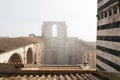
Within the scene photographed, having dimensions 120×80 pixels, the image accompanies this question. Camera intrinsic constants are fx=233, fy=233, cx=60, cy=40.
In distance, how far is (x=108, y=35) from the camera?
36.4m

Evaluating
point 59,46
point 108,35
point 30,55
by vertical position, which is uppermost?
point 108,35

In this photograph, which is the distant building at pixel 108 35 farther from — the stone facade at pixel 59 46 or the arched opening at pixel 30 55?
the stone facade at pixel 59 46

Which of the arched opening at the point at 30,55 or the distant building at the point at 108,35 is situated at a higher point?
the distant building at the point at 108,35

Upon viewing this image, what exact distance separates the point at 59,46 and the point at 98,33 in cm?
3666

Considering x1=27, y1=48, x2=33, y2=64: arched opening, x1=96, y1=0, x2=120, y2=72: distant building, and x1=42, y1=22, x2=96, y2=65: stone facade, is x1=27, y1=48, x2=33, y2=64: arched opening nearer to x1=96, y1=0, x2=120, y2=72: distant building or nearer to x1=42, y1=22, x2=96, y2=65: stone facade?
x1=96, y1=0, x2=120, y2=72: distant building

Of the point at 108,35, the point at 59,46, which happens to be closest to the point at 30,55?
the point at 108,35

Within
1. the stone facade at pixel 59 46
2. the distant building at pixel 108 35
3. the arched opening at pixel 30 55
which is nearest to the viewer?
the distant building at pixel 108 35

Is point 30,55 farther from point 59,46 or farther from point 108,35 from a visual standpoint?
point 59,46

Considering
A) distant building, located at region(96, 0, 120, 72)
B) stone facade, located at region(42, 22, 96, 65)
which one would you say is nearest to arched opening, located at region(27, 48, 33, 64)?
distant building, located at region(96, 0, 120, 72)

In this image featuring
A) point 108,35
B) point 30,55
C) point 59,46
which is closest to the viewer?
point 108,35

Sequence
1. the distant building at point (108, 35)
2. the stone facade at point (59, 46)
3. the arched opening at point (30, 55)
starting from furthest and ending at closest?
the stone facade at point (59, 46)
the arched opening at point (30, 55)
the distant building at point (108, 35)

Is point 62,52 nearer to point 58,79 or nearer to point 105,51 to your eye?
point 105,51

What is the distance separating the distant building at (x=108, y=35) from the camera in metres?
31.5

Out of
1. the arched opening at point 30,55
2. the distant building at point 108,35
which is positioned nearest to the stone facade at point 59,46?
the arched opening at point 30,55
